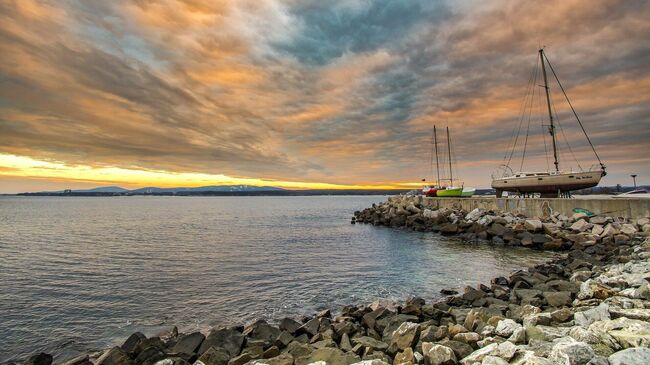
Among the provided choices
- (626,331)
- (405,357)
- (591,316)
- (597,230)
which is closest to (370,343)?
(405,357)

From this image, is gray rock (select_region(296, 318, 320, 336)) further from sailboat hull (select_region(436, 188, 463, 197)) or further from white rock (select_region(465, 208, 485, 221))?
sailboat hull (select_region(436, 188, 463, 197))

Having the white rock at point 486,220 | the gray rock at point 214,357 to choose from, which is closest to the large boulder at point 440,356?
the gray rock at point 214,357

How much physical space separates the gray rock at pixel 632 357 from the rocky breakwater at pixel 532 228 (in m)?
18.0

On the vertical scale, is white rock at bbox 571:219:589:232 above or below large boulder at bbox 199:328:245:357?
above

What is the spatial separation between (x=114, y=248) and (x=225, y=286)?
1535cm

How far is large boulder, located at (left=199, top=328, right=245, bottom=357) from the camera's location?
728 centimetres

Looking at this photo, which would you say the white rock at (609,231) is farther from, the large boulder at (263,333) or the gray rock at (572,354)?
the large boulder at (263,333)

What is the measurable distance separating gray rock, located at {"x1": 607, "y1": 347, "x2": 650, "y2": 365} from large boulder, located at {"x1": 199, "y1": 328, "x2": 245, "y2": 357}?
20.5 feet

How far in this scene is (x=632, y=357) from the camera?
4367 mm

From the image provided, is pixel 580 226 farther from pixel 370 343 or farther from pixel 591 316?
pixel 370 343

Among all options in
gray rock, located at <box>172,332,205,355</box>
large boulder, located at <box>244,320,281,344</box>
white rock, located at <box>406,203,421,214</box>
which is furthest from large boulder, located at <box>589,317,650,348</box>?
white rock, located at <box>406,203,421,214</box>

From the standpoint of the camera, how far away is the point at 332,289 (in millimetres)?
13664

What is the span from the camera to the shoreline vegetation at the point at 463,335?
203 inches

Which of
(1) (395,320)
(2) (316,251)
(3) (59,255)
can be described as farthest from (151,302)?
(3) (59,255)
